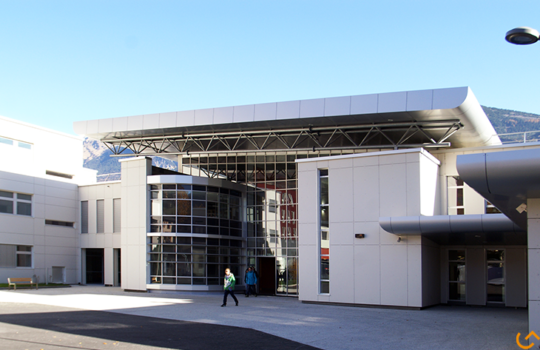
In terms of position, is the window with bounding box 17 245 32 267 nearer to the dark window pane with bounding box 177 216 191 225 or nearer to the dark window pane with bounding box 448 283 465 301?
the dark window pane with bounding box 177 216 191 225

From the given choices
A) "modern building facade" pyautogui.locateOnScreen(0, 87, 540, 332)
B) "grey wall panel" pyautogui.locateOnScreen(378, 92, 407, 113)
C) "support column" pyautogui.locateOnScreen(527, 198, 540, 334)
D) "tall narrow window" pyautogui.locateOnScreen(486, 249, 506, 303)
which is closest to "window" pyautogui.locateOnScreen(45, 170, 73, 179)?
"modern building facade" pyautogui.locateOnScreen(0, 87, 540, 332)

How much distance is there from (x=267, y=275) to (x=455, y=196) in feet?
35.2

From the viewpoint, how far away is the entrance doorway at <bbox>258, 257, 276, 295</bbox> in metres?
27.4

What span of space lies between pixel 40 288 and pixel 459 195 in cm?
2169

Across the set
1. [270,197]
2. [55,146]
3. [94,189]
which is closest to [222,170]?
[270,197]

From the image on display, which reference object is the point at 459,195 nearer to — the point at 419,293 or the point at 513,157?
the point at 419,293

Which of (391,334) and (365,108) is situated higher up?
(365,108)

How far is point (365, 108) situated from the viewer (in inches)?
869

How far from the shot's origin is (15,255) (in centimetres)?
2934

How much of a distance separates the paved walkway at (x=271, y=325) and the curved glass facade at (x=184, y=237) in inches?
209

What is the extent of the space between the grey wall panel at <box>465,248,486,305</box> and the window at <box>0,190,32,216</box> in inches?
948

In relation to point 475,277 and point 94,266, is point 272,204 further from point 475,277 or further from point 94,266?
point 94,266

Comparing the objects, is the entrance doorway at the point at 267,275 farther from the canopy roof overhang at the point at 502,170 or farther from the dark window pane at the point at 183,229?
the canopy roof overhang at the point at 502,170

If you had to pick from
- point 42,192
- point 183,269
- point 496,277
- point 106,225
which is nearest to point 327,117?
point 496,277
